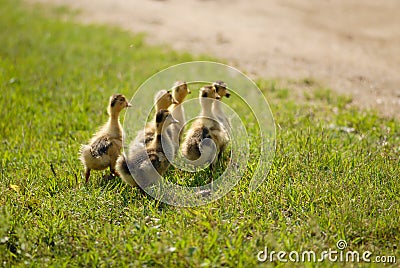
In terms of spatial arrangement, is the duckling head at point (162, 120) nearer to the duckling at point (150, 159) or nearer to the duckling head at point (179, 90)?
the duckling at point (150, 159)

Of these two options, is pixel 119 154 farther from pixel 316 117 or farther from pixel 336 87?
pixel 336 87

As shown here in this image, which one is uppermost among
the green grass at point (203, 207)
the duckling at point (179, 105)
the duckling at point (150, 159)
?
the duckling at point (179, 105)

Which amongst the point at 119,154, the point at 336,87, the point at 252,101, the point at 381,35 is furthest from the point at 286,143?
the point at 381,35

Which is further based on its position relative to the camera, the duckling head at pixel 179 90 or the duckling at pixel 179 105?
the duckling head at pixel 179 90

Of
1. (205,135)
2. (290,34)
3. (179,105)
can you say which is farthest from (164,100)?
(290,34)

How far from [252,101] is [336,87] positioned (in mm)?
1759

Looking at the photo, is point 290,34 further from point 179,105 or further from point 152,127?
point 152,127

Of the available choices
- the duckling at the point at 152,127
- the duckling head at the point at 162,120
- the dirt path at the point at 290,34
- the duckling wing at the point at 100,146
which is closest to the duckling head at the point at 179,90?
the duckling at the point at 152,127

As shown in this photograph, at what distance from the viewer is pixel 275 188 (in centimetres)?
537

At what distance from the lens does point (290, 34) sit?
12.6m

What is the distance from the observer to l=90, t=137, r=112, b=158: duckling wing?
19.5 feet

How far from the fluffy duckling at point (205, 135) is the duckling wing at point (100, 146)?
35.0 inches

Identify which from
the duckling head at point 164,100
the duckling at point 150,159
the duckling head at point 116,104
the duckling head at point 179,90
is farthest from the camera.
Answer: the duckling head at point 179,90

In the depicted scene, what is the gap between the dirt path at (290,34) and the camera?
10.2m
